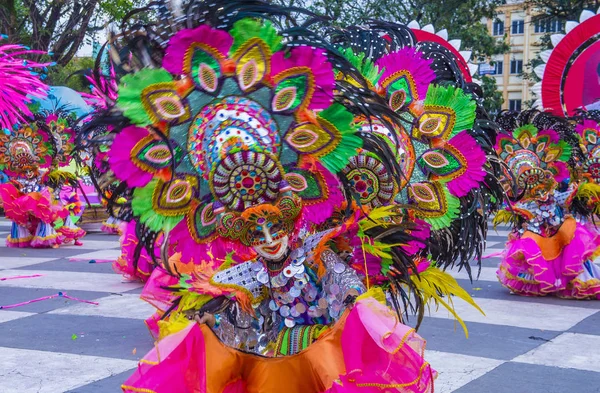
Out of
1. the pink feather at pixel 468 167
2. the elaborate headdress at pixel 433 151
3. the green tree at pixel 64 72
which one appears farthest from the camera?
the green tree at pixel 64 72

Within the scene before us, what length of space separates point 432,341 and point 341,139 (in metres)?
3.18

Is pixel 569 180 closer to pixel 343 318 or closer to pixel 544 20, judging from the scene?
pixel 343 318

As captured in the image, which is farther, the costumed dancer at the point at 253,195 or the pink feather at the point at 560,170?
the pink feather at the point at 560,170

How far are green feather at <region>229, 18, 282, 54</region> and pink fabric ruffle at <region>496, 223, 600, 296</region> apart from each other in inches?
205

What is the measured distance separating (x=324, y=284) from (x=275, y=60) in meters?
0.91

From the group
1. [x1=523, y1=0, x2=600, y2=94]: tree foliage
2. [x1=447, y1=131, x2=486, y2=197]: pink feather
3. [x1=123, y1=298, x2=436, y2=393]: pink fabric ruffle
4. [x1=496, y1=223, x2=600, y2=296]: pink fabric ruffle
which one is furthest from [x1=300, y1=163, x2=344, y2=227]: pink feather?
[x1=523, y1=0, x2=600, y2=94]: tree foliage

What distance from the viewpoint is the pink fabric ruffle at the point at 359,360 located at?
2832mm

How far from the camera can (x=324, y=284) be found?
3193 millimetres

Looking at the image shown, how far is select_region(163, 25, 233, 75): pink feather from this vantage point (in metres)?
2.94

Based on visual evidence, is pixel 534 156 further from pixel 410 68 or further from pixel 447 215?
pixel 447 215

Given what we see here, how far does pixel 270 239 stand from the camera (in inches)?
122

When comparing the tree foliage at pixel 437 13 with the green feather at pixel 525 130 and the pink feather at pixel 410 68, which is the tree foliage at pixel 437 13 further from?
the pink feather at pixel 410 68

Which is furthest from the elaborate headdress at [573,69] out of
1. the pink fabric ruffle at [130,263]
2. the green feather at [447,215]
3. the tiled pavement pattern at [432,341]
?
the green feather at [447,215]

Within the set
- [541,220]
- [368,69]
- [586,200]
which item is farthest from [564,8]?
[368,69]
